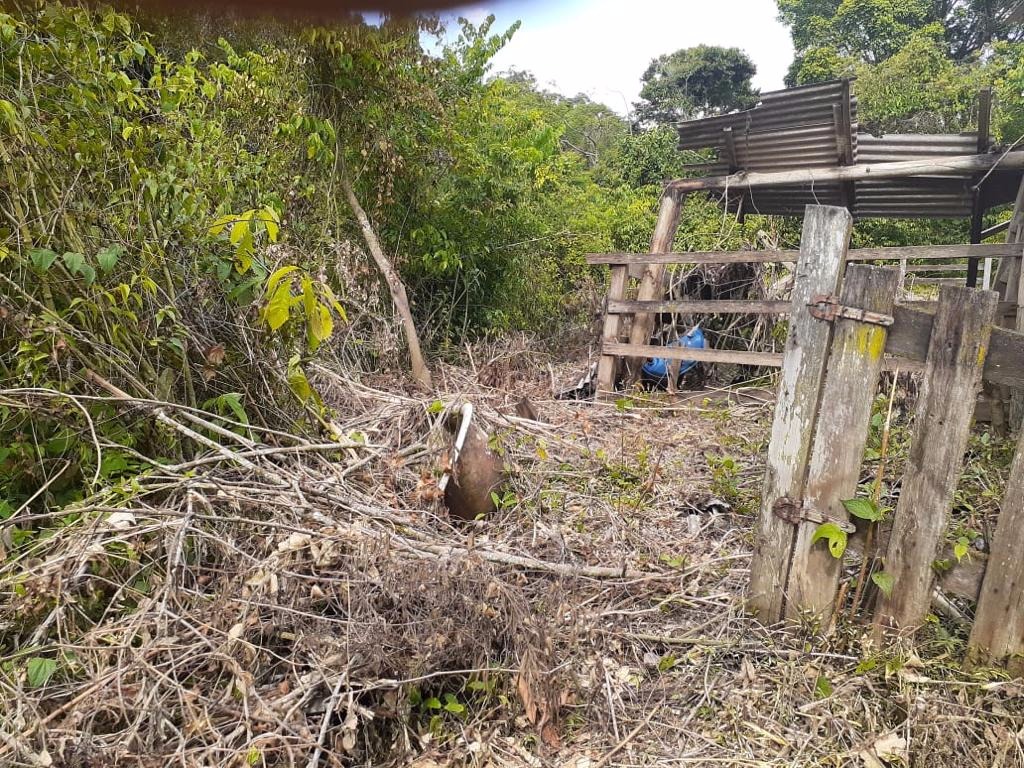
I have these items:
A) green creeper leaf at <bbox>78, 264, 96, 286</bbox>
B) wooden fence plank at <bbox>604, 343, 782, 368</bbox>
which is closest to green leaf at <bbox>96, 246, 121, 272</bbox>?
green creeper leaf at <bbox>78, 264, 96, 286</bbox>

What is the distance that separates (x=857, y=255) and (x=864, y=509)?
4.03m

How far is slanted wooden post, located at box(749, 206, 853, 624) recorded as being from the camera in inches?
98.9

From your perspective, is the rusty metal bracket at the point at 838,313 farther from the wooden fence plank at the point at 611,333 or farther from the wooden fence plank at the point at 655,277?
the wooden fence plank at the point at 655,277

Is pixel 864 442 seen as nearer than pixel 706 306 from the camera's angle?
Yes

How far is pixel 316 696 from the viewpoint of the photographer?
2.25 meters

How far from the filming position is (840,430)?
2498 millimetres

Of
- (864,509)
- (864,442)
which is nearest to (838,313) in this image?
(864,442)

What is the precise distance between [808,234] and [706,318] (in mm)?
4488

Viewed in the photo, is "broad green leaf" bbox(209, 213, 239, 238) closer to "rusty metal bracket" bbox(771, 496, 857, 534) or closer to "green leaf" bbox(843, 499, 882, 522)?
"rusty metal bracket" bbox(771, 496, 857, 534)

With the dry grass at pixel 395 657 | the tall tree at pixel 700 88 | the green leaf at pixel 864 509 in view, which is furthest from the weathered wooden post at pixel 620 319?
the tall tree at pixel 700 88

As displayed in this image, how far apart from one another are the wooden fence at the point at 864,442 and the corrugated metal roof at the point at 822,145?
14.0ft

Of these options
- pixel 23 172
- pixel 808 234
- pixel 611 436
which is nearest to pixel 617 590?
pixel 808 234

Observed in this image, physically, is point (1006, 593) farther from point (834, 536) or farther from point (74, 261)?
point (74, 261)

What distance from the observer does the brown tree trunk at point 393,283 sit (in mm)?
6777
